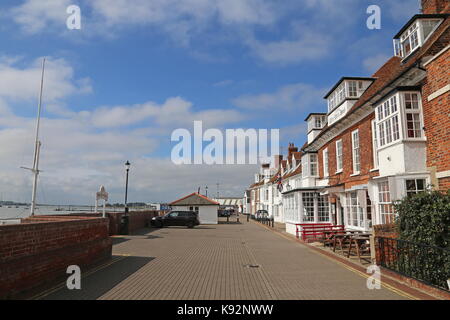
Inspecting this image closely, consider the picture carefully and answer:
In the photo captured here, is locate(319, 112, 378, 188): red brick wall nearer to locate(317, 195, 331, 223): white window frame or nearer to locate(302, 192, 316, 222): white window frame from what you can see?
locate(317, 195, 331, 223): white window frame

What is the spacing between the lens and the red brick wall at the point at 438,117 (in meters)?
9.46

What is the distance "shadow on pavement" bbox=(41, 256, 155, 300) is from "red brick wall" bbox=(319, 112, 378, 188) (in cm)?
1039

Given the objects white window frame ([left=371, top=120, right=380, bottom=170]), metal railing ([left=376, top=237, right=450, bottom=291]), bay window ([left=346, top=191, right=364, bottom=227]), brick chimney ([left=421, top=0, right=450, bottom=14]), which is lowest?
metal railing ([left=376, top=237, right=450, bottom=291])

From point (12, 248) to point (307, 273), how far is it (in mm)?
7514

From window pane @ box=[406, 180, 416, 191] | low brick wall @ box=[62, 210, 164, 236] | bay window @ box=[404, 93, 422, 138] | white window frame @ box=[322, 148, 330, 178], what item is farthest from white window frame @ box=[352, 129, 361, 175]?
low brick wall @ box=[62, 210, 164, 236]

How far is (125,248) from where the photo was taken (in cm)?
1501

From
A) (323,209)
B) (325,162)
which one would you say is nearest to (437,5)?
(325,162)

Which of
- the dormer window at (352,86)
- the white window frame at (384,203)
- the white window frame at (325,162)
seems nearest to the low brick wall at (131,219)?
the white window frame at (325,162)

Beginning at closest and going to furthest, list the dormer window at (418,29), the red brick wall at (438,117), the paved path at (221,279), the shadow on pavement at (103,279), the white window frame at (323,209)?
the shadow on pavement at (103,279) → the paved path at (221,279) → the red brick wall at (438,117) → the dormer window at (418,29) → the white window frame at (323,209)

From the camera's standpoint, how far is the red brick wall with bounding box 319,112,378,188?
48.9ft

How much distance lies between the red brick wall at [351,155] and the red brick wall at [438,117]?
3837 mm

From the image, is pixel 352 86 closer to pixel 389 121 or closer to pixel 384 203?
pixel 389 121

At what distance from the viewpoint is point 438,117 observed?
9.85m

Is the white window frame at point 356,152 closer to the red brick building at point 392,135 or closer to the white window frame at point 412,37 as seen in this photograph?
the red brick building at point 392,135
